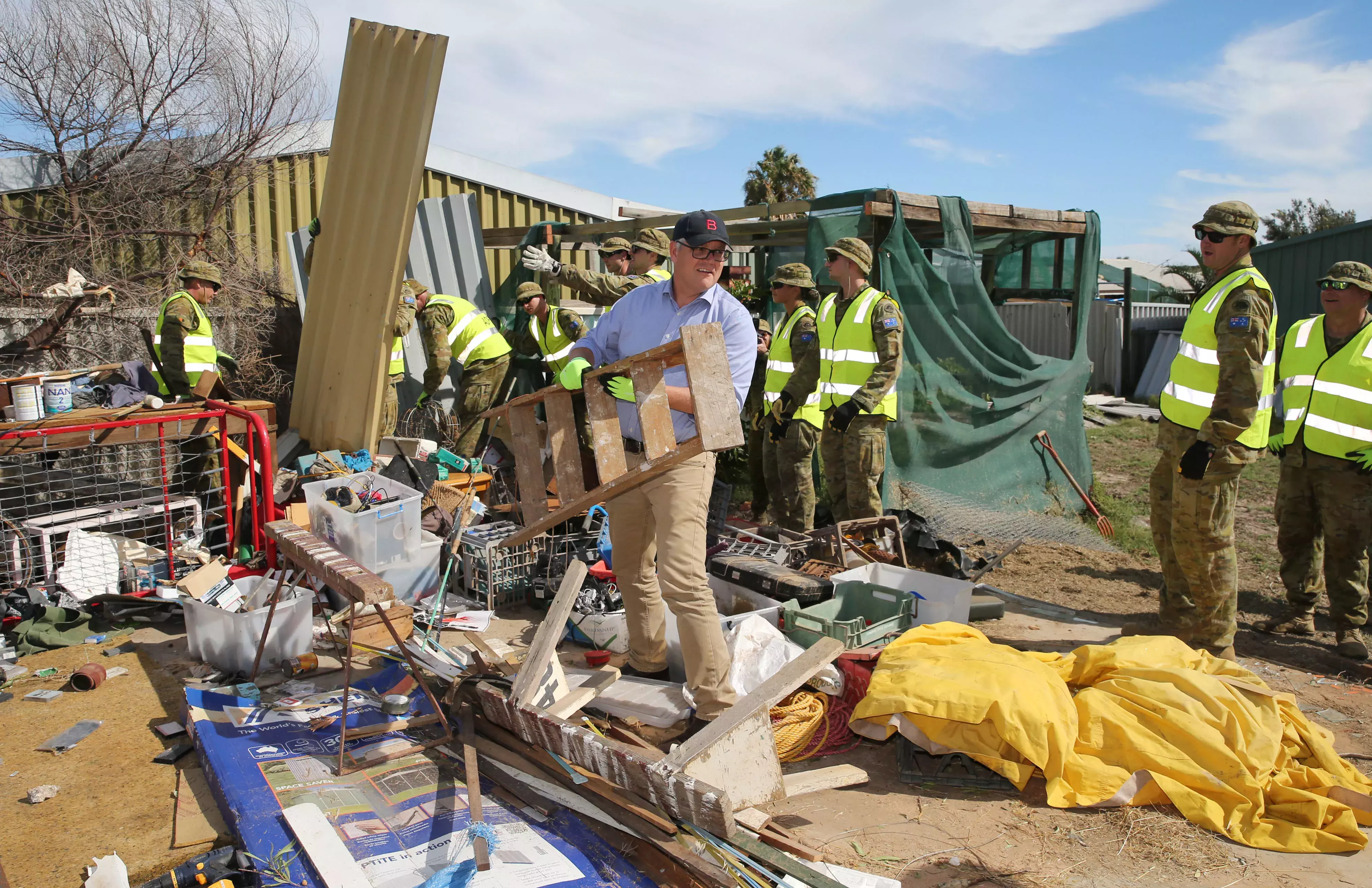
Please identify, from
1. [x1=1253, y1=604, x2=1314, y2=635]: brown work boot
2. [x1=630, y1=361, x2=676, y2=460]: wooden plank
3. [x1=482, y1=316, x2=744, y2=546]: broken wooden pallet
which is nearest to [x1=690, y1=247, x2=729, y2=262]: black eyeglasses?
[x1=482, y1=316, x2=744, y2=546]: broken wooden pallet

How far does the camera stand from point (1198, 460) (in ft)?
13.4

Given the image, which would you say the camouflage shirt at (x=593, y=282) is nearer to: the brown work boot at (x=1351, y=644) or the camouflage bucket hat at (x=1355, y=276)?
the camouflage bucket hat at (x=1355, y=276)

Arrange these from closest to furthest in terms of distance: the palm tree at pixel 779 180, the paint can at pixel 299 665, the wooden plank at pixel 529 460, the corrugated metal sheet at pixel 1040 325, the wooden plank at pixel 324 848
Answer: the wooden plank at pixel 324 848 < the wooden plank at pixel 529 460 < the paint can at pixel 299 665 < the corrugated metal sheet at pixel 1040 325 < the palm tree at pixel 779 180

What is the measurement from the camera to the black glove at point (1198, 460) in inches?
160

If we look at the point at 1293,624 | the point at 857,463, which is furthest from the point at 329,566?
the point at 1293,624

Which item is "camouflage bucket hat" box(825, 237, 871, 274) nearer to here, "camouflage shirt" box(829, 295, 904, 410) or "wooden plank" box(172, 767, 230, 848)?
"camouflage shirt" box(829, 295, 904, 410)

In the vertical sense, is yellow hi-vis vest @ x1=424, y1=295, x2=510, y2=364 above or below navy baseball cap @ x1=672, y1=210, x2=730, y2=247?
below

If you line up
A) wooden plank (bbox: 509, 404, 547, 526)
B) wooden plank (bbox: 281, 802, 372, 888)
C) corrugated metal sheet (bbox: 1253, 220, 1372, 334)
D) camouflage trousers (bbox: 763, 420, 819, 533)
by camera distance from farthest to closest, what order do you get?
corrugated metal sheet (bbox: 1253, 220, 1372, 334), camouflage trousers (bbox: 763, 420, 819, 533), wooden plank (bbox: 509, 404, 547, 526), wooden plank (bbox: 281, 802, 372, 888)

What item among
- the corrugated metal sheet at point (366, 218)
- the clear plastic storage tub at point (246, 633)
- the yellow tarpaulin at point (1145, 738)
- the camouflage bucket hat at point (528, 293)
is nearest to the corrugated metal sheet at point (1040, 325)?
the camouflage bucket hat at point (528, 293)

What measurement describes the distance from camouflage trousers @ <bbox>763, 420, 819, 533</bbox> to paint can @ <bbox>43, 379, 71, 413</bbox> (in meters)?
4.51

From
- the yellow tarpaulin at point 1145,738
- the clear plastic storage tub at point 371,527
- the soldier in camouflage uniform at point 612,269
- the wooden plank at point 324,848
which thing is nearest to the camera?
the wooden plank at point 324,848

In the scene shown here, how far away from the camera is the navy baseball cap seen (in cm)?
329

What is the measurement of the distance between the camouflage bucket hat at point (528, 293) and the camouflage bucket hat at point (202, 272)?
7.95 feet

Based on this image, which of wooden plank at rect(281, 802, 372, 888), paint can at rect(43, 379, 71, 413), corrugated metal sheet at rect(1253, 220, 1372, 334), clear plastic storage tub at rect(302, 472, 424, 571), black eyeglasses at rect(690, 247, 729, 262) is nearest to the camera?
wooden plank at rect(281, 802, 372, 888)
